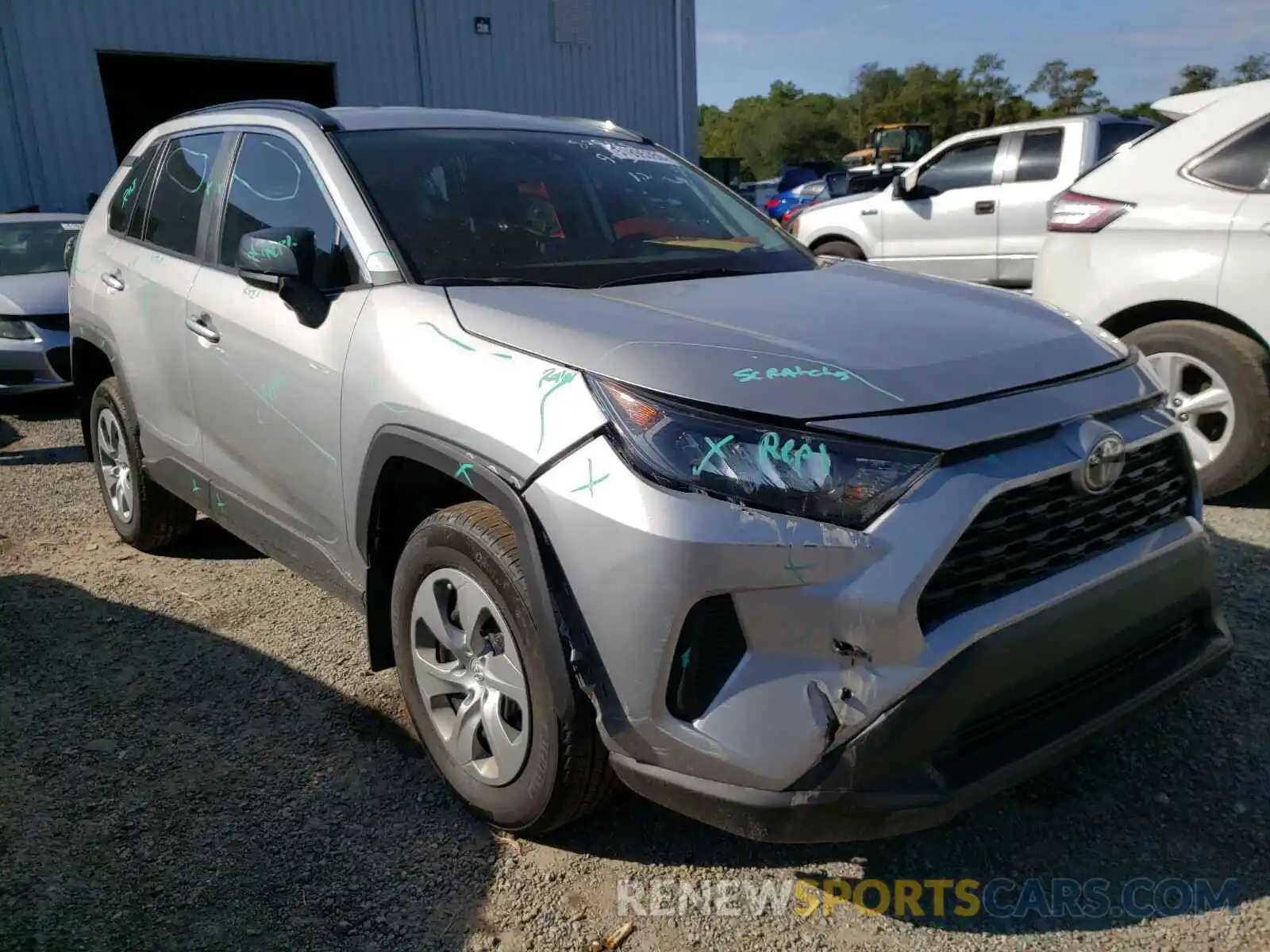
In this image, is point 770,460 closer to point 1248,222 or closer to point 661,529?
point 661,529

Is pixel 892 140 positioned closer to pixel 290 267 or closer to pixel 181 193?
pixel 181 193

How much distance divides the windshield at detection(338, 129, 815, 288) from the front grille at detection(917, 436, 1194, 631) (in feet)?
→ 4.19

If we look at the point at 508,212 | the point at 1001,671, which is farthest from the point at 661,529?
the point at 508,212

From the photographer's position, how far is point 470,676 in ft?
8.02

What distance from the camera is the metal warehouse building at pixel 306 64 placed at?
43.0ft

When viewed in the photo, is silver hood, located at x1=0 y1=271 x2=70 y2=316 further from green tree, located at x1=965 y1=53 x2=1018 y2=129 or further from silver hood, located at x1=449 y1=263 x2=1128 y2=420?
green tree, located at x1=965 y1=53 x2=1018 y2=129

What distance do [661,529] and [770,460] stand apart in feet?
0.82

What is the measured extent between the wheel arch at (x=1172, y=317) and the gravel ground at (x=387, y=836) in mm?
1451

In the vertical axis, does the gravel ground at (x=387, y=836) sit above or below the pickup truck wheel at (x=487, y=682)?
below

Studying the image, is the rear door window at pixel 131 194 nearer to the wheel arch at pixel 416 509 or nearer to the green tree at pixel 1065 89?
the wheel arch at pixel 416 509

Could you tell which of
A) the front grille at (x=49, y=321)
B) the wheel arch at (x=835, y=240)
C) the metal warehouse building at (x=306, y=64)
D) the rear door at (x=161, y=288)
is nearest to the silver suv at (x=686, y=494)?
the rear door at (x=161, y=288)

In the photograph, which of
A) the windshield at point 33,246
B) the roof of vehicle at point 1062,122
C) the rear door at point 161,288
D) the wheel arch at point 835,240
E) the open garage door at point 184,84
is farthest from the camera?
the open garage door at point 184,84

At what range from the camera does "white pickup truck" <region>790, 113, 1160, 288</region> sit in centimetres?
904

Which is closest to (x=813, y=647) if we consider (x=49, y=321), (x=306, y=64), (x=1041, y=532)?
(x=1041, y=532)
